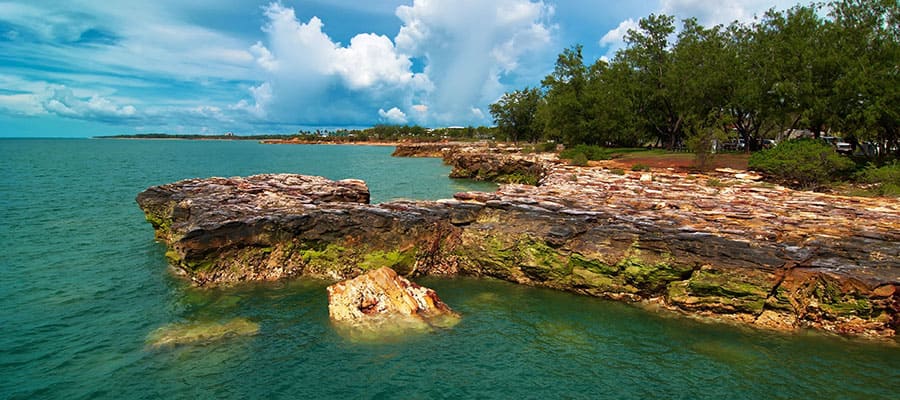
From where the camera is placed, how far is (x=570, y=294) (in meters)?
15.0

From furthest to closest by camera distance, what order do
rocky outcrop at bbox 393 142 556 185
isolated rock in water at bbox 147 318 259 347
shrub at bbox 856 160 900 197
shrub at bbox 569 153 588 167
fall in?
rocky outcrop at bbox 393 142 556 185, shrub at bbox 569 153 588 167, shrub at bbox 856 160 900 197, isolated rock in water at bbox 147 318 259 347

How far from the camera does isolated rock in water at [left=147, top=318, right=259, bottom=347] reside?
37.4 ft

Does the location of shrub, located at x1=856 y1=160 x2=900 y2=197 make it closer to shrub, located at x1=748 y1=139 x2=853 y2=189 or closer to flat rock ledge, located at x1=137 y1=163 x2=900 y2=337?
shrub, located at x1=748 y1=139 x2=853 y2=189

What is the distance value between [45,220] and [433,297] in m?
25.0

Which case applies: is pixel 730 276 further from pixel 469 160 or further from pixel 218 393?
pixel 469 160

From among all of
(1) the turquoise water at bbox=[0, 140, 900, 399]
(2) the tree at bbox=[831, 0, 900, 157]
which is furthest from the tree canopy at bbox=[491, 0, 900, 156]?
(1) the turquoise water at bbox=[0, 140, 900, 399]

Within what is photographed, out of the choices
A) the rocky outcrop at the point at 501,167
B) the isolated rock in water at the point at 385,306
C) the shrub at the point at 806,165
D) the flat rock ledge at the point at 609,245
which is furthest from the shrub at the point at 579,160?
the isolated rock in water at the point at 385,306

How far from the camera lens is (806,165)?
2586 cm

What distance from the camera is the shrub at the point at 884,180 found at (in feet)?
69.9


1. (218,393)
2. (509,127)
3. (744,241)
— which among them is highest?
(509,127)

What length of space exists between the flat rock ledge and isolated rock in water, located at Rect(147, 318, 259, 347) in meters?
3.55

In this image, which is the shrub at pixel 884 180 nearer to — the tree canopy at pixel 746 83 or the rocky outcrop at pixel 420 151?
the tree canopy at pixel 746 83

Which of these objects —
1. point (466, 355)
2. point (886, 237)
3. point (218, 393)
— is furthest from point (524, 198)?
point (218, 393)

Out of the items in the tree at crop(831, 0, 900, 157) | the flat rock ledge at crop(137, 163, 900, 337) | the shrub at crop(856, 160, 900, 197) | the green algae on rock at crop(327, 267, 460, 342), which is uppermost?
the tree at crop(831, 0, 900, 157)
